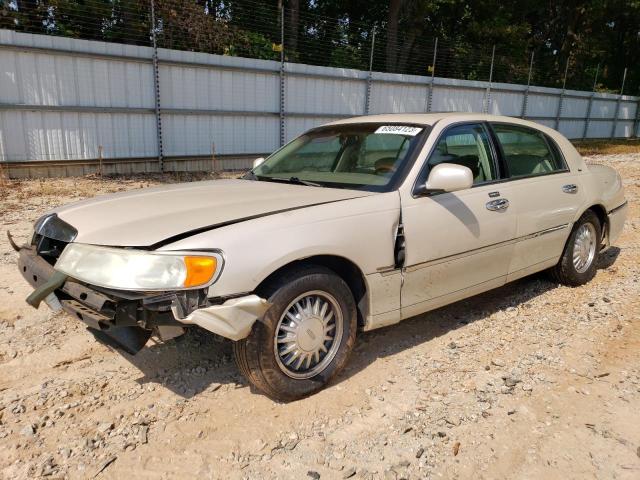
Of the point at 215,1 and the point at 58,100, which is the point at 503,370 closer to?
the point at 58,100

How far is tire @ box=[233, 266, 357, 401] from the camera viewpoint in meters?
2.77

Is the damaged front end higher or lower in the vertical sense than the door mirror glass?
lower

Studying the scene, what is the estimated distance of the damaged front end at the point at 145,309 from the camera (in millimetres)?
2527

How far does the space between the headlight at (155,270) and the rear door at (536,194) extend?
2.55 metres

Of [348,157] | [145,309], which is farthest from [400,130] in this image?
[145,309]

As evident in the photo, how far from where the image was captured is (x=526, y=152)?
4.50 m

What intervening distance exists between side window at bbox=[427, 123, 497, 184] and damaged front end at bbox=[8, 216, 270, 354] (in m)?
1.87

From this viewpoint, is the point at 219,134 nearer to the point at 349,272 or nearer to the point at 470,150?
the point at 470,150

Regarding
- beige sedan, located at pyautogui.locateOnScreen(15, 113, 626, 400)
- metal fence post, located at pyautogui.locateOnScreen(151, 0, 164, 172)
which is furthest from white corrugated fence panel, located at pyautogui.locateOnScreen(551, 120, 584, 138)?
beige sedan, located at pyautogui.locateOnScreen(15, 113, 626, 400)

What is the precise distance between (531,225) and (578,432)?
1.86 metres

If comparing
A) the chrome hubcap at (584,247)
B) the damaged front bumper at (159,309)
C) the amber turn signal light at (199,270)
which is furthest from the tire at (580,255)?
the amber turn signal light at (199,270)

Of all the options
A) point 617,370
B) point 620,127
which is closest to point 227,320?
point 617,370

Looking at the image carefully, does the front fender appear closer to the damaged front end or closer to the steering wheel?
the damaged front end

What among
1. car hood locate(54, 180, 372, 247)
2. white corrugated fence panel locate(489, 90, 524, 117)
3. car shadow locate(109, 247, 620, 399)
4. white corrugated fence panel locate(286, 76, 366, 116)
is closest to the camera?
car hood locate(54, 180, 372, 247)
